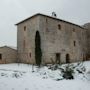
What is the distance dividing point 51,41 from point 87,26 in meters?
14.8

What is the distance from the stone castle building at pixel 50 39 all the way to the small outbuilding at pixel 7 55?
1104mm

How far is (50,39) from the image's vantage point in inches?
1059

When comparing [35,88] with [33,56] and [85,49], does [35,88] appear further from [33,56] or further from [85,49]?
[85,49]

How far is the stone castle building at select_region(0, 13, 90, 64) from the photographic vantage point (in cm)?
2627

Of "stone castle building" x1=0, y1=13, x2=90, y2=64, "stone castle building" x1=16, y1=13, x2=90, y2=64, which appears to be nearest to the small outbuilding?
"stone castle building" x1=0, y1=13, x2=90, y2=64

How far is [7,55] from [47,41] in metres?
8.36

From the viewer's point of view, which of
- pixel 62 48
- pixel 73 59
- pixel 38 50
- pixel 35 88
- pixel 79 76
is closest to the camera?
pixel 35 88

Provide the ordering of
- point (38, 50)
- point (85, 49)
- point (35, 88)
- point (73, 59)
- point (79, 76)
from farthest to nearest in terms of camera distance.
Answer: point (85, 49) → point (73, 59) → point (38, 50) → point (79, 76) → point (35, 88)

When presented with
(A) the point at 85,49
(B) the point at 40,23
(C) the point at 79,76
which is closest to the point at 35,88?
(C) the point at 79,76

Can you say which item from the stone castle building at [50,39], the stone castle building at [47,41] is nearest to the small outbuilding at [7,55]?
the stone castle building at [47,41]

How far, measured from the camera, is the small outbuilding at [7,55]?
29547 millimetres

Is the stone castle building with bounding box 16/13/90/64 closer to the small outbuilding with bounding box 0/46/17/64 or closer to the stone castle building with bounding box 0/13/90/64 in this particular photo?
the stone castle building with bounding box 0/13/90/64

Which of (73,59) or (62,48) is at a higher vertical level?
(62,48)

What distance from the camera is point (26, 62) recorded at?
28141 millimetres
